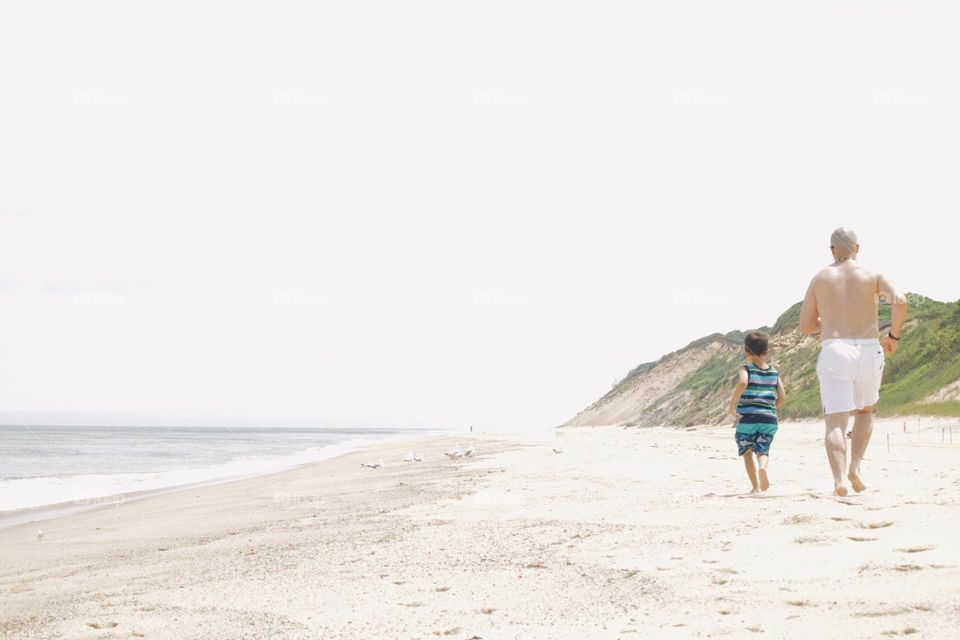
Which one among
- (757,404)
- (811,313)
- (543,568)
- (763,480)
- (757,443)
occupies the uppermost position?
(811,313)

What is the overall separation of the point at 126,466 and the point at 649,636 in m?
31.7

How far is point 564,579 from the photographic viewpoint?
527cm

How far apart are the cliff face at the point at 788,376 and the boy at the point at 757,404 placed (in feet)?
54.2

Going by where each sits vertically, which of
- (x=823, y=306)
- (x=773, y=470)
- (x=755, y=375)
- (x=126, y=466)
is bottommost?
(x=126, y=466)

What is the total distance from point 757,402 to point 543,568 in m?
4.08

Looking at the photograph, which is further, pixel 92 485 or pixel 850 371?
pixel 92 485

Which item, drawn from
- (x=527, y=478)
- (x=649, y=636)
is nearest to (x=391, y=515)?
(x=527, y=478)

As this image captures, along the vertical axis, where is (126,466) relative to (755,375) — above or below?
below

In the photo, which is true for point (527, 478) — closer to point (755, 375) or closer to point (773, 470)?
point (773, 470)

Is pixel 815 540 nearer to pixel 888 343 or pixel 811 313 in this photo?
pixel 888 343

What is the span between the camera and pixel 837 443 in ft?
25.0

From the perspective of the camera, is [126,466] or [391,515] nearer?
[391,515]

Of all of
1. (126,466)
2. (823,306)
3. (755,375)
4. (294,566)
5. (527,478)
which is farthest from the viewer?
(126,466)

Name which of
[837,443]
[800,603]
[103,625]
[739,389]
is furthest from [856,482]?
[103,625]
